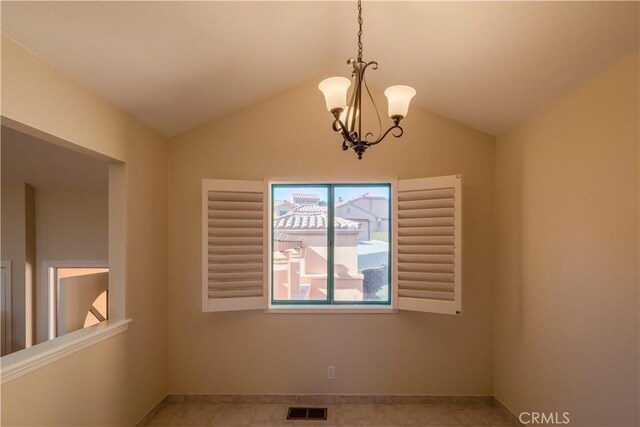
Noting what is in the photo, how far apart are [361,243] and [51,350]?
87.1 inches

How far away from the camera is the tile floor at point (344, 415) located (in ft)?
8.08

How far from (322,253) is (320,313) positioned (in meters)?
0.53

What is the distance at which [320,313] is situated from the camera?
9.07 ft

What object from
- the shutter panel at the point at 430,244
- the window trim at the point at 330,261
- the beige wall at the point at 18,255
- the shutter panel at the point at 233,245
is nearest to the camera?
the shutter panel at the point at 430,244

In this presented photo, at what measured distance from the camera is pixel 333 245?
9.44ft

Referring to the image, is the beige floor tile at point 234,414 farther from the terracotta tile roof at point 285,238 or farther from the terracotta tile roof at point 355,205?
the terracotta tile roof at point 355,205

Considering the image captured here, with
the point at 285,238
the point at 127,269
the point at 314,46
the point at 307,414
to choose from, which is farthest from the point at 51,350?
the point at 314,46

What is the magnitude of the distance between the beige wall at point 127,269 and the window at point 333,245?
1.42 ft

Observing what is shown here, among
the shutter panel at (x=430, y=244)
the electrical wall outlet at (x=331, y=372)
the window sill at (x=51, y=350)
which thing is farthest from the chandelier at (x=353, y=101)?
the electrical wall outlet at (x=331, y=372)

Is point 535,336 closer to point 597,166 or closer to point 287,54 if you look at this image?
point 597,166

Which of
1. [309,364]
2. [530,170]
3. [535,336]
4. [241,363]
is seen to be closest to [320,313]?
[309,364]

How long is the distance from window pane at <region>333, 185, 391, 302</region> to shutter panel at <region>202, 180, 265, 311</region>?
2.33 ft

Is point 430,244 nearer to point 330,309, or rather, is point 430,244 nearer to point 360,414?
point 330,309

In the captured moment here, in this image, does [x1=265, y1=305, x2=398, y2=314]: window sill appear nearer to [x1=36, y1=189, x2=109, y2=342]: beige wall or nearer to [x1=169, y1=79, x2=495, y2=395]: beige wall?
[x1=169, y1=79, x2=495, y2=395]: beige wall
